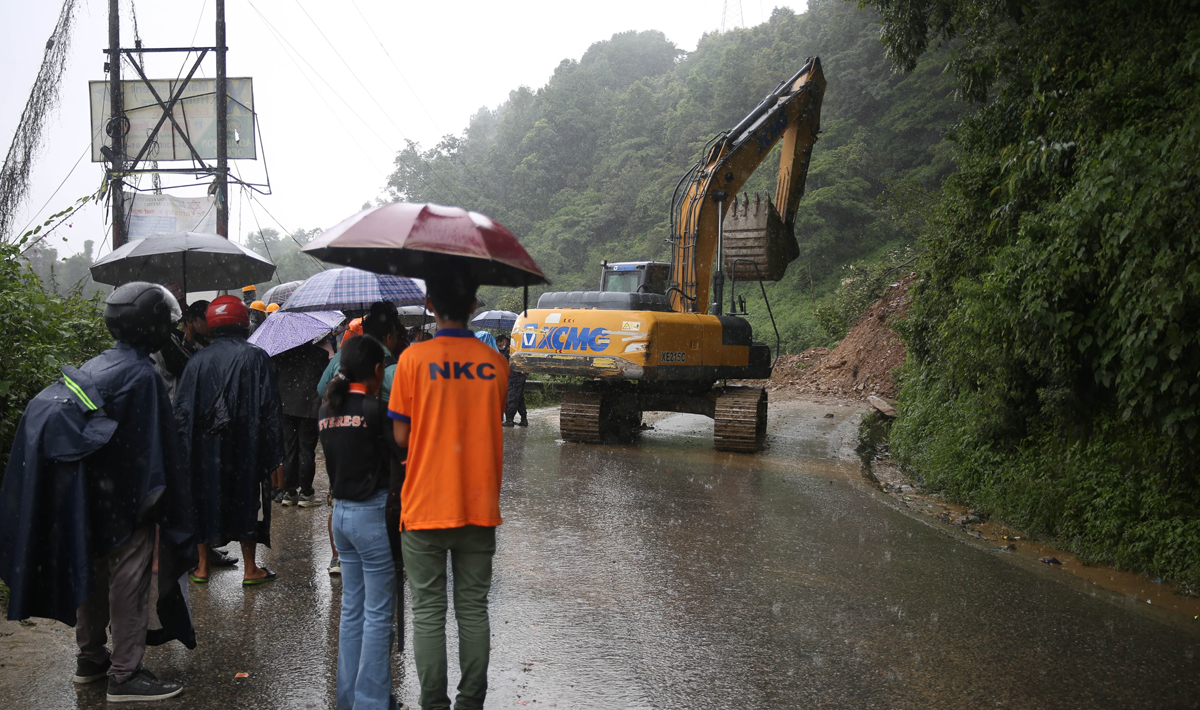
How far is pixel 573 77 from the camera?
74375mm

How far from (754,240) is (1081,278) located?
718 centimetres

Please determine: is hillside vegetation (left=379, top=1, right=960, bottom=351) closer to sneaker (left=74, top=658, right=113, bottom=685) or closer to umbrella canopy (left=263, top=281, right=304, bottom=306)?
umbrella canopy (left=263, top=281, right=304, bottom=306)

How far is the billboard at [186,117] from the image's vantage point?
22.7 meters

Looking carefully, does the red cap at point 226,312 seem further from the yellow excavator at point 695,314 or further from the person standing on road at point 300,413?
the yellow excavator at point 695,314

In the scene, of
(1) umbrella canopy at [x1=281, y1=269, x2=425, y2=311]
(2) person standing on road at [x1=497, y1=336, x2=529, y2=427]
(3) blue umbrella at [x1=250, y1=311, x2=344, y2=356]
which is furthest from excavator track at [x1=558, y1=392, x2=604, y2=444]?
(1) umbrella canopy at [x1=281, y1=269, x2=425, y2=311]

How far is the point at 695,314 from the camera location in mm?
12328

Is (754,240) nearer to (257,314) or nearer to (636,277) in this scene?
(636,277)

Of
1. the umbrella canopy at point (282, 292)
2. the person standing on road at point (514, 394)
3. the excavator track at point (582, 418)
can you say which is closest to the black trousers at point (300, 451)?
the umbrella canopy at point (282, 292)

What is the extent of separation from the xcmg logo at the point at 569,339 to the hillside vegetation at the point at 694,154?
13.2 metres

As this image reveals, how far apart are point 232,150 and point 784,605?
22172mm

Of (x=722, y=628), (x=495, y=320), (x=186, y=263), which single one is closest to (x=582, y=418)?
(x=186, y=263)

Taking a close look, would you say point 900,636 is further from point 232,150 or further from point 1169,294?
point 232,150

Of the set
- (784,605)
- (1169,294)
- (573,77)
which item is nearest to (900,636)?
(784,605)

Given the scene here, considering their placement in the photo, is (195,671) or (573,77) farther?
(573,77)
